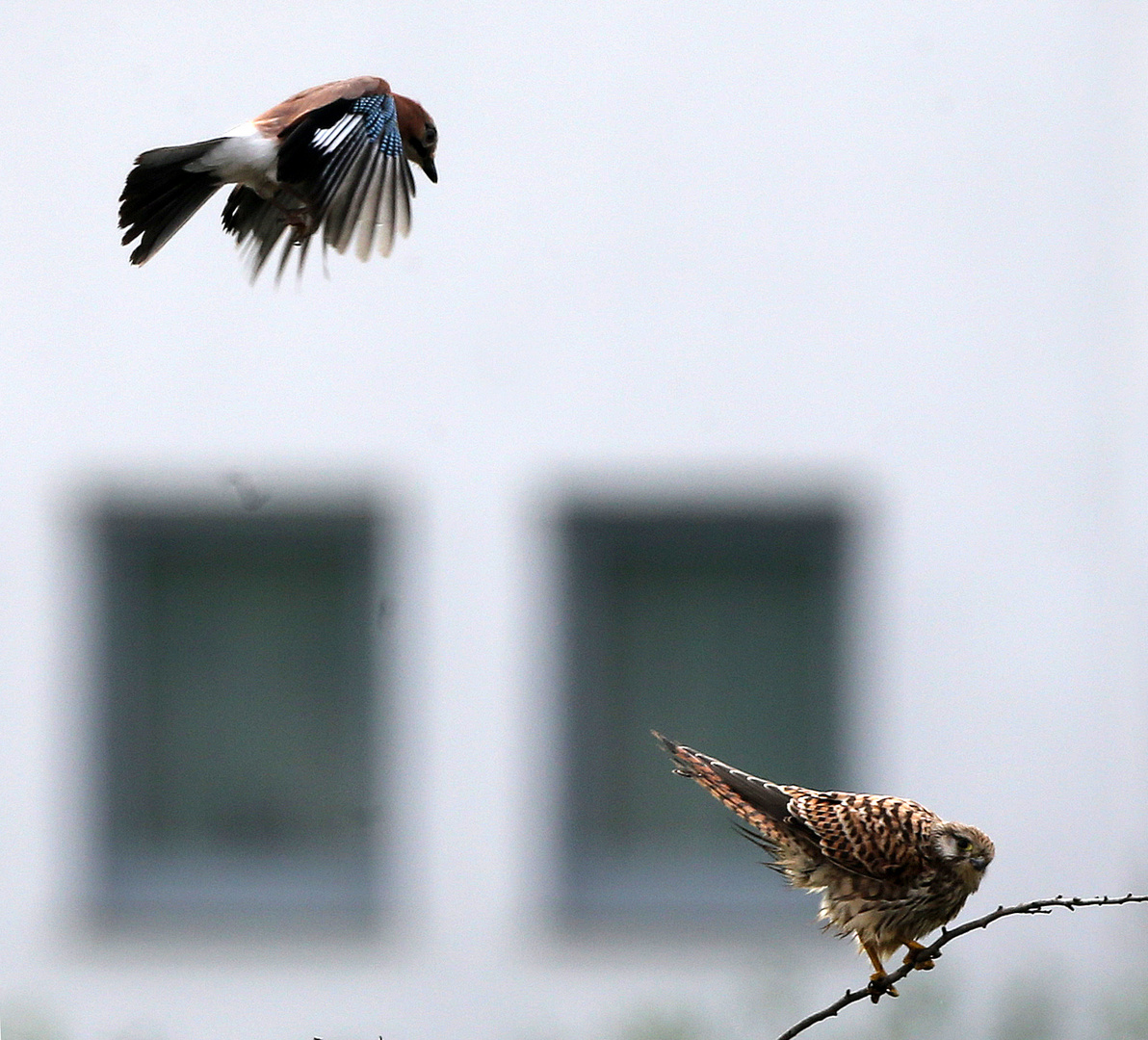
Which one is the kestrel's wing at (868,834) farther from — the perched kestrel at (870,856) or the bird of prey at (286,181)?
the bird of prey at (286,181)

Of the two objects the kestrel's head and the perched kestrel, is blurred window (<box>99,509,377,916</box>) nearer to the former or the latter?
the perched kestrel

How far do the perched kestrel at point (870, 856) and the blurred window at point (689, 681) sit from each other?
3.89 metres

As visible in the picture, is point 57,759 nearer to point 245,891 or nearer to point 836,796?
point 245,891

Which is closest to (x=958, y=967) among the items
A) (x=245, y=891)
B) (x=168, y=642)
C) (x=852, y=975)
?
(x=852, y=975)

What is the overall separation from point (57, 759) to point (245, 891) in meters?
0.74

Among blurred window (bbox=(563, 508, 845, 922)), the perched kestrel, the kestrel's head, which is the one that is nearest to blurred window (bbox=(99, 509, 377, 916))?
blurred window (bbox=(563, 508, 845, 922))

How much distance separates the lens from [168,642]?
5871mm

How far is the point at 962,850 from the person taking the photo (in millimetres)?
1751

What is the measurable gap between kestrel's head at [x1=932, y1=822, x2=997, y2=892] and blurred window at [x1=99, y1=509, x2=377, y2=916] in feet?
13.5

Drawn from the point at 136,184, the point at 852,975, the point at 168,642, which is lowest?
the point at 852,975

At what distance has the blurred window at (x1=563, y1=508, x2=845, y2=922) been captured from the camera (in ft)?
19.1

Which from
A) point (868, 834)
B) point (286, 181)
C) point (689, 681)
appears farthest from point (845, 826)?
point (689, 681)

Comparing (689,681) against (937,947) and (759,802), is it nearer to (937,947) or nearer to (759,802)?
(759,802)

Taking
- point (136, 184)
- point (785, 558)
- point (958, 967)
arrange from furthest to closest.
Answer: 1. point (785, 558)
2. point (958, 967)
3. point (136, 184)
